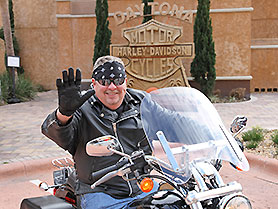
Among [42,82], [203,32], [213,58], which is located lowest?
[42,82]

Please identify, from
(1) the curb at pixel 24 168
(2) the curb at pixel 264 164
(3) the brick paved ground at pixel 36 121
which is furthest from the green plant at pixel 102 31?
(2) the curb at pixel 264 164

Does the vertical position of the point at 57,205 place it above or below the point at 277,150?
above

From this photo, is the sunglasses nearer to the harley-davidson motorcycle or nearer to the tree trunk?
the harley-davidson motorcycle

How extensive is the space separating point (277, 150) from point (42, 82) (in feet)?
48.0

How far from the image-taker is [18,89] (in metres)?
13.8

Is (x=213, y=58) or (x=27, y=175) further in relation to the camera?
(x=213, y=58)

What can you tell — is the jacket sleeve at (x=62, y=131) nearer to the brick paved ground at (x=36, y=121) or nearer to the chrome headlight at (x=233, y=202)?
the chrome headlight at (x=233, y=202)

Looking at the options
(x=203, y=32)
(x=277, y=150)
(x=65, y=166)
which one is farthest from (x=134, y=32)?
(x=65, y=166)

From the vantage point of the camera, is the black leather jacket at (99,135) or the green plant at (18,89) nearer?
the black leather jacket at (99,135)

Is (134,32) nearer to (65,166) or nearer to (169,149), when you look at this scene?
(65,166)

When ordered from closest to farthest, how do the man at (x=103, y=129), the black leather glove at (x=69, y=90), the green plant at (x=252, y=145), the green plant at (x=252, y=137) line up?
the black leather glove at (x=69, y=90), the man at (x=103, y=129), the green plant at (x=252, y=145), the green plant at (x=252, y=137)

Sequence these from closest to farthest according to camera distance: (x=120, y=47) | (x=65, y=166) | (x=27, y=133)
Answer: (x=65, y=166) < (x=27, y=133) < (x=120, y=47)

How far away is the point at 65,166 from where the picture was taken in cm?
272

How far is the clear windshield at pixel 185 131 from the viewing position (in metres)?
1.68
